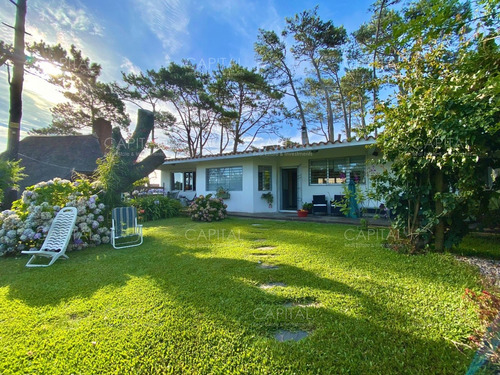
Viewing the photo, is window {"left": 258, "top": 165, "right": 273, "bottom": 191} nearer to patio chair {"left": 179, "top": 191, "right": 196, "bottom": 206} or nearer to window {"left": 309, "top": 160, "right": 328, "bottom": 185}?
window {"left": 309, "top": 160, "right": 328, "bottom": 185}

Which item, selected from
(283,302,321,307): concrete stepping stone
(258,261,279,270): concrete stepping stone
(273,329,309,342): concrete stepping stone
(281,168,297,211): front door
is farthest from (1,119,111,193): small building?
(273,329,309,342): concrete stepping stone

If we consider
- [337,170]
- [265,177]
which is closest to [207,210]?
[265,177]

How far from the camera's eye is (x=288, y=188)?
39.3ft

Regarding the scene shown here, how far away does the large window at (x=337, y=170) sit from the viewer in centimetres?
880

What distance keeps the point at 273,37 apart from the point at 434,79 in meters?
14.6

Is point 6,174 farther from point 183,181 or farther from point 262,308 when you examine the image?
point 262,308

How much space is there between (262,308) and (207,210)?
22.2ft

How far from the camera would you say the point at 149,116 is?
6.64 metres

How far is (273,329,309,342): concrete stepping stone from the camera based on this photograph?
1.95m

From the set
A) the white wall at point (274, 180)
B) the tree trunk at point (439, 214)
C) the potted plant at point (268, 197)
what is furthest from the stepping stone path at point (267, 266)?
the potted plant at point (268, 197)

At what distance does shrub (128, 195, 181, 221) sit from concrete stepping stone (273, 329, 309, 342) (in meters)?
8.55

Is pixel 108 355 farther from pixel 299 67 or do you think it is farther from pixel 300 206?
pixel 299 67

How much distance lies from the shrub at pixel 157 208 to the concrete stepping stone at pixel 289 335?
28.0 feet

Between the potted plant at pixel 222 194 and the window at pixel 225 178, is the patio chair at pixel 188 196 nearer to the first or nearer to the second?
the window at pixel 225 178
